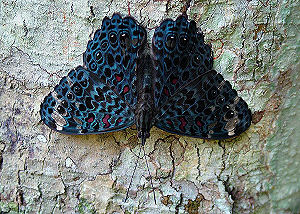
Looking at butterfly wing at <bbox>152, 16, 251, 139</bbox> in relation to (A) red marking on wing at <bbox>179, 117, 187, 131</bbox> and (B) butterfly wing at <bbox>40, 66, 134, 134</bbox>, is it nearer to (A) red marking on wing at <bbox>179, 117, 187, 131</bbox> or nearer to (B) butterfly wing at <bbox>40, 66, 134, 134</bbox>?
(A) red marking on wing at <bbox>179, 117, 187, 131</bbox>

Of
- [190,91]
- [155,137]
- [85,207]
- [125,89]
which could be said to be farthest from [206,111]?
[85,207]

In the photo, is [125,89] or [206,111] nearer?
[206,111]

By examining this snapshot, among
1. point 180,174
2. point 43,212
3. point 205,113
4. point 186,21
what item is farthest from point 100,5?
point 43,212

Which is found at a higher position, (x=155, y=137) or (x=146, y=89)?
(x=146, y=89)

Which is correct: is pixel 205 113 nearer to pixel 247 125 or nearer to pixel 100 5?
pixel 247 125

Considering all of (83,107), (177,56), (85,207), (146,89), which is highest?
(177,56)

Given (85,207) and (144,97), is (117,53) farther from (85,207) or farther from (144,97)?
(85,207)

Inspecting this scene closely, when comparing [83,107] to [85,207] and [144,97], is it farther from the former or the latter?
[85,207]

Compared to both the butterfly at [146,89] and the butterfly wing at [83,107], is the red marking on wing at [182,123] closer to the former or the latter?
the butterfly at [146,89]

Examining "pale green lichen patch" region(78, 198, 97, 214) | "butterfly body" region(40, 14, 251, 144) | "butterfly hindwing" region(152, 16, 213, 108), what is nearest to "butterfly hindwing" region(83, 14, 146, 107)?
"butterfly body" region(40, 14, 251, 144)
